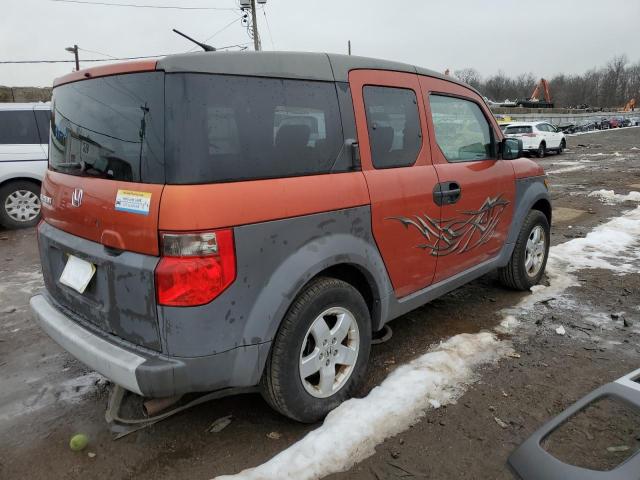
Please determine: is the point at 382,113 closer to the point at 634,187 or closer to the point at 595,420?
the point at 595,420

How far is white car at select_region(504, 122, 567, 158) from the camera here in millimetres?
21172

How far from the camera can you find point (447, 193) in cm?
332

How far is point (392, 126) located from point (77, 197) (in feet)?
6.08

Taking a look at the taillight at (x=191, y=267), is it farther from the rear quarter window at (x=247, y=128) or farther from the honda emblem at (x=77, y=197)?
the honda emblem at (x=77, y=197)

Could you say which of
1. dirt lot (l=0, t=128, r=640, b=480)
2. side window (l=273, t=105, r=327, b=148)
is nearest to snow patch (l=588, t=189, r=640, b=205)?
dirt lot (l=0, t=128, r=640, b=480)

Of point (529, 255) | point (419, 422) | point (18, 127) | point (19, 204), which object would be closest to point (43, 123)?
point (18, 127)

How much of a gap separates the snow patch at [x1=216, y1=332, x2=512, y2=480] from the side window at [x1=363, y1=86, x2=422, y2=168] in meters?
1.36

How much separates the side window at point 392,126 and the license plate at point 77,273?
1.66 m

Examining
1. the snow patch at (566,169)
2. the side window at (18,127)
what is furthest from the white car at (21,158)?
the snow patch at (566,169)

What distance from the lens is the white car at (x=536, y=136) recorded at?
2117 centimetres

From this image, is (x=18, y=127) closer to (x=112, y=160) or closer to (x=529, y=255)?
(x=112, y=160)

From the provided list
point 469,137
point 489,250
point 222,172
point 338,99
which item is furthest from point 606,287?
point 222,172

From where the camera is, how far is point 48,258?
2848 mm

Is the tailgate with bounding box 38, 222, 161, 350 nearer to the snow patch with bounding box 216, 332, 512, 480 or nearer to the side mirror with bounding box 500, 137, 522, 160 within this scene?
the snow patch with bounding box 216, 332, 512, 480
